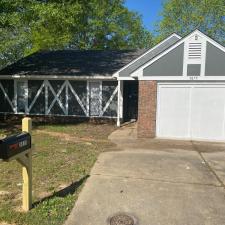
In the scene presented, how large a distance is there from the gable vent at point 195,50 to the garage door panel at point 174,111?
1265mm

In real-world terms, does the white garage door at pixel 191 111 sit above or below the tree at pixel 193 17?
below

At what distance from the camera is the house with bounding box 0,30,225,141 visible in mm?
11094

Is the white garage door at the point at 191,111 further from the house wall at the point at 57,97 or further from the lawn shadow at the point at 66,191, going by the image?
the lawn shadow at the point at 66,191

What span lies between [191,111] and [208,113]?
63cm

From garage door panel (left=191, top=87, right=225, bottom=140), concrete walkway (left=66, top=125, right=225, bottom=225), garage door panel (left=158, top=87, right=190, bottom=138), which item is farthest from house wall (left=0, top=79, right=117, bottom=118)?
concrete walkway (left=66, top=125, right=225, bottom=225)

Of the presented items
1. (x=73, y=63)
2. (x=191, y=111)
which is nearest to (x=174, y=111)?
(x=191, y=111)

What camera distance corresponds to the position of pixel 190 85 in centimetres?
1136

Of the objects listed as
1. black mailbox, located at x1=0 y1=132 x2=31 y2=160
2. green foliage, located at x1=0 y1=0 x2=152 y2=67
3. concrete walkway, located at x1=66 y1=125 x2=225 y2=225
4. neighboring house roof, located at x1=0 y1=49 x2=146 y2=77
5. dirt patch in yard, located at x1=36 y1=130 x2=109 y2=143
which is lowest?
concrete walkway, located at x1=66 y1=125 x2=225 y2=225

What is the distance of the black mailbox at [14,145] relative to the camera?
433cm

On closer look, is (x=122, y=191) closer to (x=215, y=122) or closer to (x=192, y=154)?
(x=192, y=154)

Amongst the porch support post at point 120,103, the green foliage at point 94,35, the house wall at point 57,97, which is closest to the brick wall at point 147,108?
the porch support post at point 120,103

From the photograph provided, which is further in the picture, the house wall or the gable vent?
the house wall

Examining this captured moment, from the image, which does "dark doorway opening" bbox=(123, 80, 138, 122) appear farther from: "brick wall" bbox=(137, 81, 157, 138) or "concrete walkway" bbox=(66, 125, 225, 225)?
"concrete walkway" bbox=(66, 125, 225, 225)

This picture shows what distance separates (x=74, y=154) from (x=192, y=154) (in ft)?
11.9
